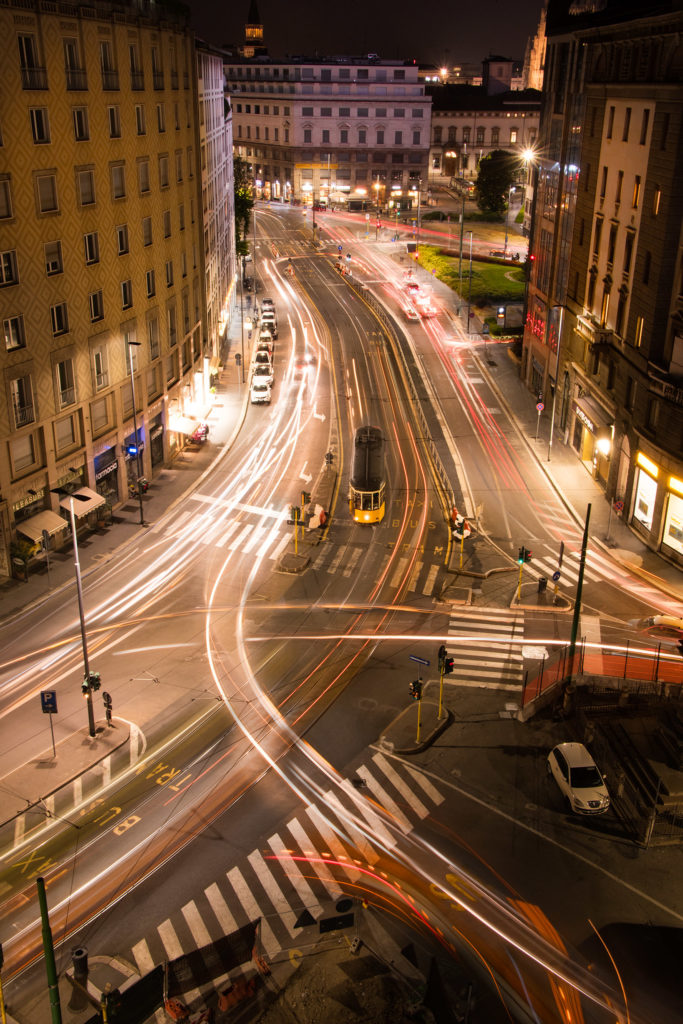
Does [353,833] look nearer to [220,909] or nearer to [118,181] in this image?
[220,909]

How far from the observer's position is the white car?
30.4 metres

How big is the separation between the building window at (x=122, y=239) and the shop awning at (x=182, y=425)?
12237 millimetres

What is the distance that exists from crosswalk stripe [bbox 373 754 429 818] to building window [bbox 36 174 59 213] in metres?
29.3

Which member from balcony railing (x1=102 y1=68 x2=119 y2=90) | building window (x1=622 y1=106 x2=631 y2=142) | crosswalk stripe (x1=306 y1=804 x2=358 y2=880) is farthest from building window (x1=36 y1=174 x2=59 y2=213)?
building window (x1=622 y1=106 x2=631 y2=142)

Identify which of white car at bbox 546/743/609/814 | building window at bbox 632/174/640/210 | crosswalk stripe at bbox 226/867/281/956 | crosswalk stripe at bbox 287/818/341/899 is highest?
building window at bbox 632/174/640/210

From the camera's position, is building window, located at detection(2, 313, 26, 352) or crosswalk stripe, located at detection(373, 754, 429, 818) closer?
crosswalk stripe, located at detection(373, 754, 429, 818)

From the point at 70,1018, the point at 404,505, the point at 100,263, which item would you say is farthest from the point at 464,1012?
the point at 100,263

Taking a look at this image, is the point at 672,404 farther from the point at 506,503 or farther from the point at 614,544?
the point at 506,503

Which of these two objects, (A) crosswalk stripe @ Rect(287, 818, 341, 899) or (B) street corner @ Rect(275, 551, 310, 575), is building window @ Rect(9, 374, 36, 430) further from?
(A) crosswalk stripe @ Rect(287, 818, 341, 899)

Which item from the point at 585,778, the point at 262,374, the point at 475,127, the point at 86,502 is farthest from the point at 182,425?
the point at 475,127

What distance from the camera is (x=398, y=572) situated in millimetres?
46719

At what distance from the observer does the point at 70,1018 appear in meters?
23.4

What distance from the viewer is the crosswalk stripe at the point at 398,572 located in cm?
4559

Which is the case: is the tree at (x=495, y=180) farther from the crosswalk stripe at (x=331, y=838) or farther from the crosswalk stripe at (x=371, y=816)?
the crosswalk stripe at (x=331, y=838)
